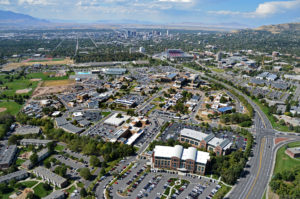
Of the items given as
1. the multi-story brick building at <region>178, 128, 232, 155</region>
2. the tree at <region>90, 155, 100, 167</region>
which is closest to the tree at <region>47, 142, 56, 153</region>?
the tree at <region>90, 155, 100, 167</region>

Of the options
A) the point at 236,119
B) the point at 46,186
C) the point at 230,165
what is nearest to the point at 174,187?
the point at 230,165

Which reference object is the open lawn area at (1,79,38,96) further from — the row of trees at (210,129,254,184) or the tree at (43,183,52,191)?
the row of trees at (210,129,254,184)

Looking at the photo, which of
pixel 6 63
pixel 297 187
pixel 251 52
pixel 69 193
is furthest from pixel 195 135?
pixel 251 52

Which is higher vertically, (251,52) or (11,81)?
(251,52)

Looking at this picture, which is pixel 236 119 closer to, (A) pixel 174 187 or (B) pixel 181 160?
(B) pixel 181 160

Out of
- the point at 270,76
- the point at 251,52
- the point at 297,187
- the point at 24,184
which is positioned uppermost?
the point at 251,52

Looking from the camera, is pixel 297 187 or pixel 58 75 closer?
pixel 297 187

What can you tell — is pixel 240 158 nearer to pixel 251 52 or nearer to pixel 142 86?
pixel 142 86

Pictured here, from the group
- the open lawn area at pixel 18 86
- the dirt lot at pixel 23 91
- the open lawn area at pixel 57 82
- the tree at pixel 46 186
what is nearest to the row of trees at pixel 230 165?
the tree at pixel 46 186
